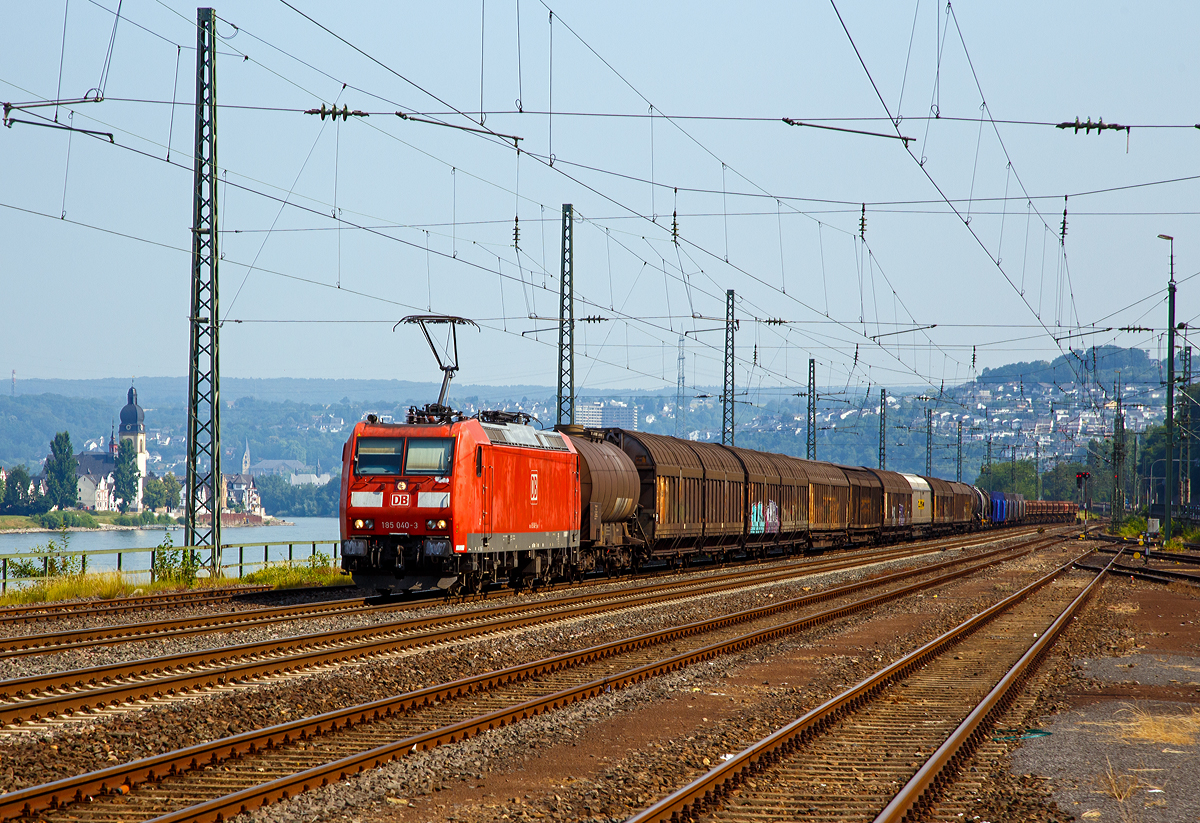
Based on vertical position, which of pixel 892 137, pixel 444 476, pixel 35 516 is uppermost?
pixel 892 137

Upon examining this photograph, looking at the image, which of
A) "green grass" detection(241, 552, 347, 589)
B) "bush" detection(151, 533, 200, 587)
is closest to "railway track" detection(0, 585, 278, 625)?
"bush" detection(151, 533, 200, 587)

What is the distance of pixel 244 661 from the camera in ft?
46.6

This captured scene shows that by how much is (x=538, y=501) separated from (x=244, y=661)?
11.6 metres

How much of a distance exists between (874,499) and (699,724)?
48275 mm

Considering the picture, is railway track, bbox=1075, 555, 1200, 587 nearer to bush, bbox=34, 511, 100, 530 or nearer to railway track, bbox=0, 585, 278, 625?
railway track, bbox=0, 585, 278, 625

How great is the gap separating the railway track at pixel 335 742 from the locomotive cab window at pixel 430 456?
20.0ft

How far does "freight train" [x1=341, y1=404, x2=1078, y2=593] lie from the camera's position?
21.6 m

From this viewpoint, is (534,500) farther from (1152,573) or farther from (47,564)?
(1152,573)

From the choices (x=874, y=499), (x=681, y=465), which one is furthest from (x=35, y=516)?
(x=681, y=465)

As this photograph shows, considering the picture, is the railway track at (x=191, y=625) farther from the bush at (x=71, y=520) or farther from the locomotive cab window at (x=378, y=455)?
the bush at (x=71, y=520)

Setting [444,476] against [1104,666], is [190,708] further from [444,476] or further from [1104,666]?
[1104,666]

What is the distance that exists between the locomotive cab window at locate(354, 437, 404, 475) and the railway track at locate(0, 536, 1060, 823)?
701cm

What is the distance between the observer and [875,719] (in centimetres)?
1176

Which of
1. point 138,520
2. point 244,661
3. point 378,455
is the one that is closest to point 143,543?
point 138,520
